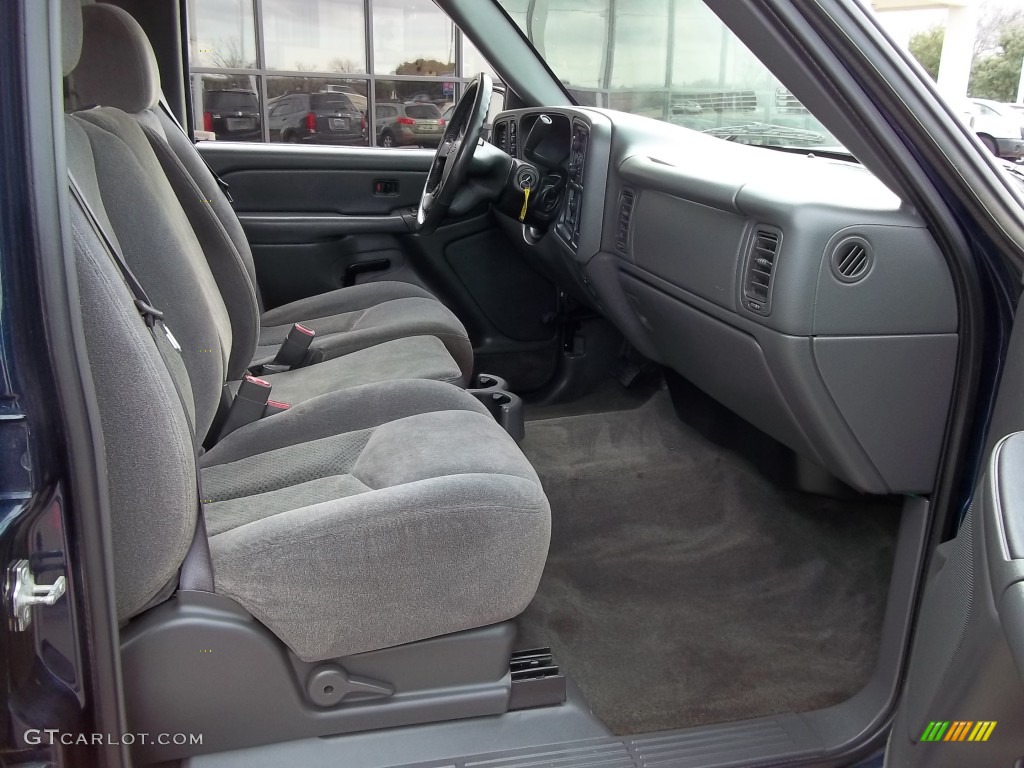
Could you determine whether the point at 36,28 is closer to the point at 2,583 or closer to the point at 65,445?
the point at 65,445

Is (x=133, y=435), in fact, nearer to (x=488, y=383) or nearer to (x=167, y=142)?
(x=167, y=142)

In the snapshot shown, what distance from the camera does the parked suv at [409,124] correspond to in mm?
3164

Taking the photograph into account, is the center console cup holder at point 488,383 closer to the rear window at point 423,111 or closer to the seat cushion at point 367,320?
the seat cushion at point 367,320

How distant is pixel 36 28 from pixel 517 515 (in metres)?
0.70

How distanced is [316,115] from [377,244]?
1927 millimetres

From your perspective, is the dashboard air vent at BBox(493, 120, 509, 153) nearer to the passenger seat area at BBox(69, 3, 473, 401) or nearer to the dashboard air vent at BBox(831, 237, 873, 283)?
the passenger seat area at BBox(69, 3, 473, 401)

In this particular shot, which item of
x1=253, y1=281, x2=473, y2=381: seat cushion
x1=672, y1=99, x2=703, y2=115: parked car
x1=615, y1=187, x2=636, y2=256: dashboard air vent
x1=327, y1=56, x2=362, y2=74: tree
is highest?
x1=327, y1=56, x2=362, y2=74: tree

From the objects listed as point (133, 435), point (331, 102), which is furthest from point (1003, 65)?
point (331, 102)

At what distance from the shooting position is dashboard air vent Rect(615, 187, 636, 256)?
6.08 ft

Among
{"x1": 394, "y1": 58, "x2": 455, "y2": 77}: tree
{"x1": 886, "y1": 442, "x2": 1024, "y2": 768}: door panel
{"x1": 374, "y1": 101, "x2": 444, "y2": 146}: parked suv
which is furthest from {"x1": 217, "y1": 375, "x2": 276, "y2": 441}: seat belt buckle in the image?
{"x1": 394, "y1": 58, "x2": 455, "y2": 77}: tree

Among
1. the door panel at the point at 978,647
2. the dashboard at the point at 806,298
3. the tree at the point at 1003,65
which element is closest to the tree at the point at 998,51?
the tree at the point at 1003,65

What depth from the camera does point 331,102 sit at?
14.7 feet

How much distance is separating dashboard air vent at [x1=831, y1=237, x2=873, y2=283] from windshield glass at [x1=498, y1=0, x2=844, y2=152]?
0.55m

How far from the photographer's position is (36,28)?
793mm
